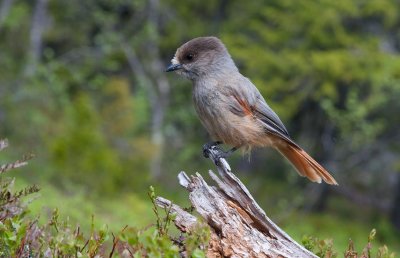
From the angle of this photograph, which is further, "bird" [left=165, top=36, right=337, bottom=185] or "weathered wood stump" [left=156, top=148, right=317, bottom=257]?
"bird" [left=165, top=36, right=337, bottom=185]

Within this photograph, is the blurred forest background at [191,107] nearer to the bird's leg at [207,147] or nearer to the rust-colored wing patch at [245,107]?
the bird's leg at [207,147]

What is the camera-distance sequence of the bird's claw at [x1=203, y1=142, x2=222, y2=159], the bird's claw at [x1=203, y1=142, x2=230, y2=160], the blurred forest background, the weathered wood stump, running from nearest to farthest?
the weathered wood stump → the bird's claw at [x1=203, y1=142, x2=230, y2=160] → the bird's claw at [x1=203, y1=142, x2=222, y2=159] → the blurred forest background

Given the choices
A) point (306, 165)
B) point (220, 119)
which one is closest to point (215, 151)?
point (220, 119)

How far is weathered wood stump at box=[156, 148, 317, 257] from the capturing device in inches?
169

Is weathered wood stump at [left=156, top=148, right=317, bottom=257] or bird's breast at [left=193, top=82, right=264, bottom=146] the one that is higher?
bird's breast at [left=193, top=82, right=264, bottom=146]

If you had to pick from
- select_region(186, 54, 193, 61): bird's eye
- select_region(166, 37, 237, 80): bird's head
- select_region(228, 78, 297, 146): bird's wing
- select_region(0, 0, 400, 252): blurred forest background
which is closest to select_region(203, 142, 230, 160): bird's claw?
select_region(228, 78, 297, 146): bird's wing

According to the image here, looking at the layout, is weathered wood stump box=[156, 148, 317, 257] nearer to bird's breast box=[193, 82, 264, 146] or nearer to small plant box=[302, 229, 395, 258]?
small plant box=[302, 229, 395, 258]

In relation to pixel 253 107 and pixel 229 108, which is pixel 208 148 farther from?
pixel 253 107

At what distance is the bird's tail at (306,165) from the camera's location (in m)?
6.27

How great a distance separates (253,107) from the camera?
6.56 m

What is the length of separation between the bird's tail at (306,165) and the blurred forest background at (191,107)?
528 cm

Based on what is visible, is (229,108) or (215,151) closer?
(215,151)

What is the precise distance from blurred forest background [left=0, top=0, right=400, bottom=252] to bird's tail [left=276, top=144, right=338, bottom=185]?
5280mm

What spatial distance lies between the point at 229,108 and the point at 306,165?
794mm
